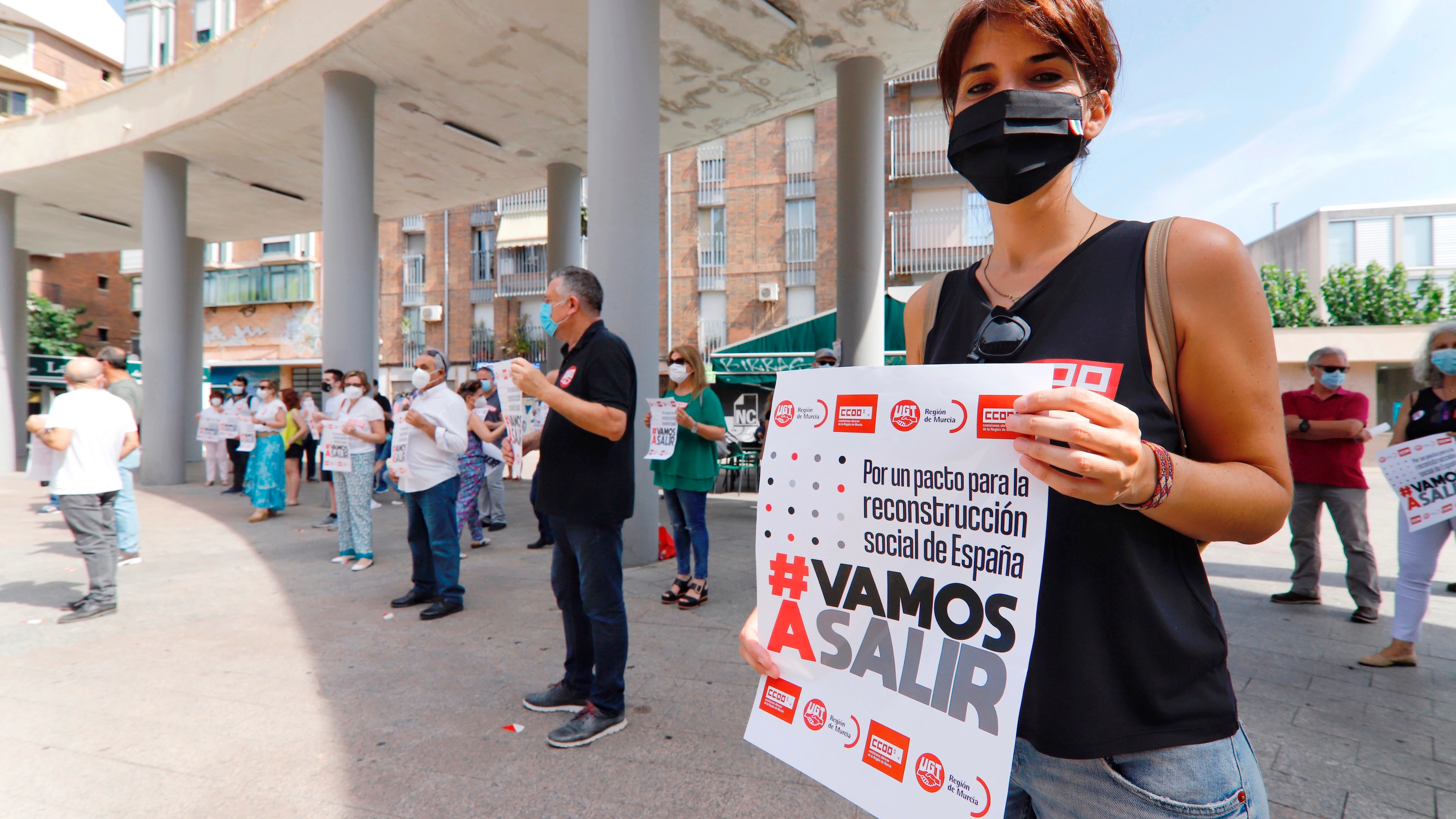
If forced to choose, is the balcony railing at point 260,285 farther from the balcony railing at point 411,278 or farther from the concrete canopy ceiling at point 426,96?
the concrete canopy ceiling at point 426,96

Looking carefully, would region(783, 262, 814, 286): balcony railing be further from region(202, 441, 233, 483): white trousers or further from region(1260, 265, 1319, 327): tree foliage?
region(1260, 265, 1319, 327): tree foliage

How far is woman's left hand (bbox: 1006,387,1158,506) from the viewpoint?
2.76 feet

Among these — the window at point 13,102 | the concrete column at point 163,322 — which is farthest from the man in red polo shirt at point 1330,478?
the window at point 13,102

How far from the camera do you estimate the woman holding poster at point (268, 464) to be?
9.95 metres

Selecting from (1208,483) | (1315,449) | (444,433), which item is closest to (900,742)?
(1208,483)

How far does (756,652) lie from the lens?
1.28 metres

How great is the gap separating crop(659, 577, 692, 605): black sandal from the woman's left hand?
5.11 meters

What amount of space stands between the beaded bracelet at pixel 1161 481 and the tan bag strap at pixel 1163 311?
14cm

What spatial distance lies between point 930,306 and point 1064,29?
50cm

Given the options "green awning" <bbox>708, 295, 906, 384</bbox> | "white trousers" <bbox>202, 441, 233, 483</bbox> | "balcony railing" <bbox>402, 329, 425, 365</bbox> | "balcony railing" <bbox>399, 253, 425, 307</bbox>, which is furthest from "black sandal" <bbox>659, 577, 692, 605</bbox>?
"balcony railing" <bbox>399, 253, 425, 307</bbox>

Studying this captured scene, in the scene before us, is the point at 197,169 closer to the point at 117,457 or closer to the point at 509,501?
the point at 509,501

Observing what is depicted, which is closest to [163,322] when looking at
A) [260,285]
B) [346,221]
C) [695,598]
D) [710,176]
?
[346,221]

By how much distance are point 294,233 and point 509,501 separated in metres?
13.0

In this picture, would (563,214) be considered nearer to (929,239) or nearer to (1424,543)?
(1424,543)
